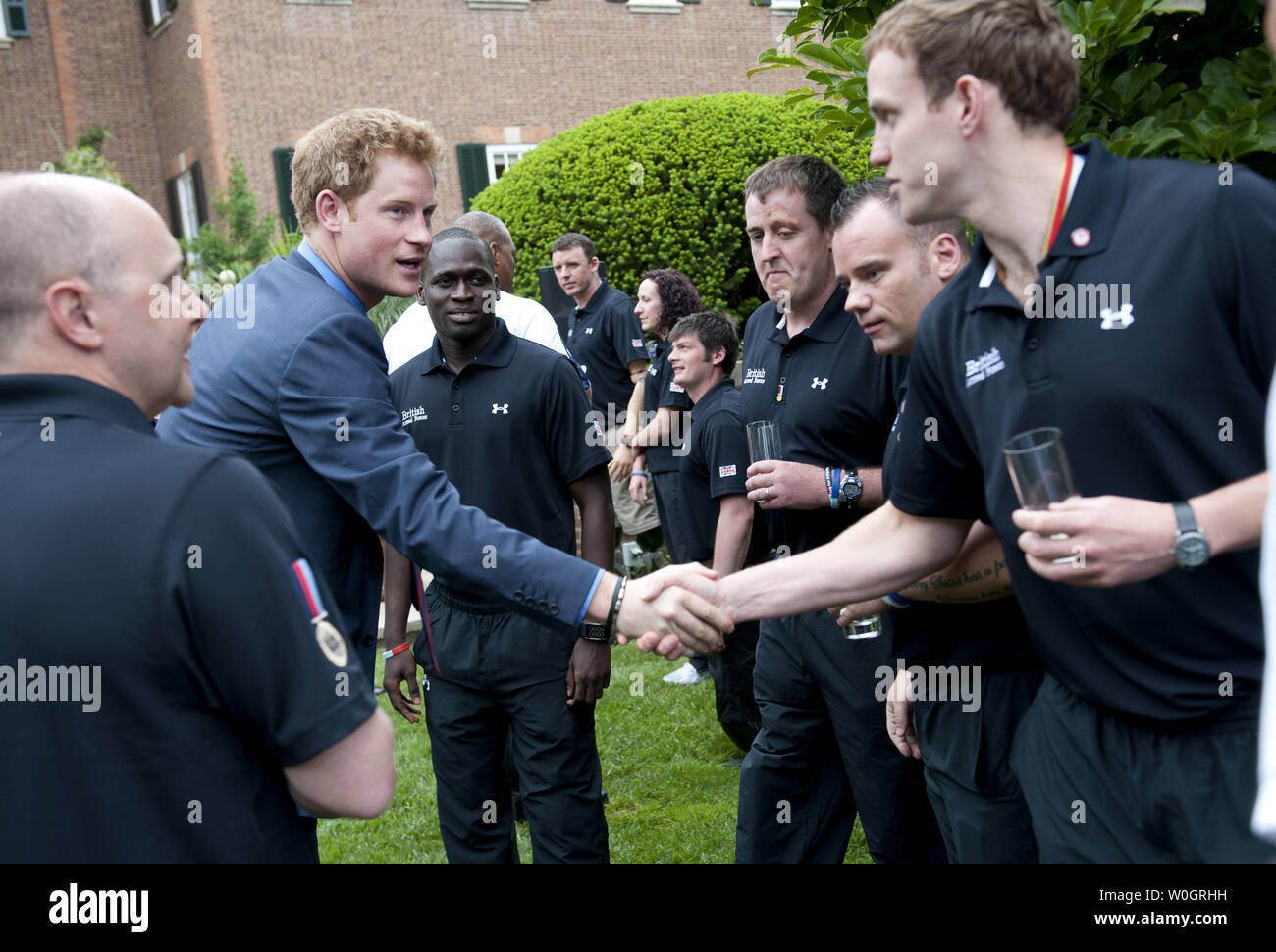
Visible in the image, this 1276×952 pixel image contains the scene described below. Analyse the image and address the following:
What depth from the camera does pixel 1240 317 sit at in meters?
2.21

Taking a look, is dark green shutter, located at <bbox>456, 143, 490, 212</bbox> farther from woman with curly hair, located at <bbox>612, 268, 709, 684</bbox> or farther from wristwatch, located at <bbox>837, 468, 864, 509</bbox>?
wristwatch, located at <bbox>837, 468, 864, 509</bbox>

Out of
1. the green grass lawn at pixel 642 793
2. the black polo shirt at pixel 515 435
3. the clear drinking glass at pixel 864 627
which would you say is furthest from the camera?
the green grass lawn at pixel 642 793

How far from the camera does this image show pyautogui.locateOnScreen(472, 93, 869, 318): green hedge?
1359cm

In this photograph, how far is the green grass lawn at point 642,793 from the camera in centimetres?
573

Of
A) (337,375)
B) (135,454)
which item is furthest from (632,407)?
(135,454)

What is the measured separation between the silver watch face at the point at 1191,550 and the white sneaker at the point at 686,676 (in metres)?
6.41

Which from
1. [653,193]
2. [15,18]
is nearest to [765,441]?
[653,193]

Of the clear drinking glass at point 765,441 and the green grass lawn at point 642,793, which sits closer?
the clear drinking glass at point 765,441

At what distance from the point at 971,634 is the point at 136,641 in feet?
7.66

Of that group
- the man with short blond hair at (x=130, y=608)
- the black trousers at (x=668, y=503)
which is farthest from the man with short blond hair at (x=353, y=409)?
the black trousers at (x=668, y=503)

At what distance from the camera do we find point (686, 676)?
8.43 metres

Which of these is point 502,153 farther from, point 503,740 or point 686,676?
point 503,740

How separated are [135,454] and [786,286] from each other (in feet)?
9.81
